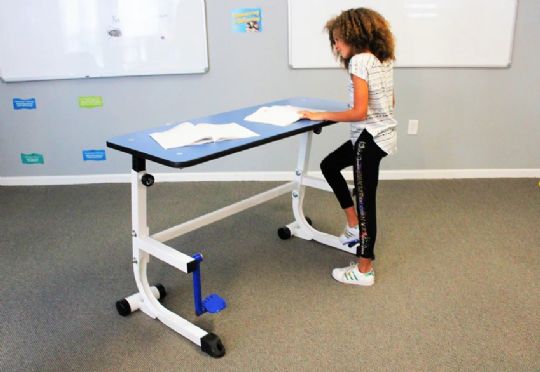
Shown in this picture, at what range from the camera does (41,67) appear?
11.7 feet

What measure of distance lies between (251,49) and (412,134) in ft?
4.36

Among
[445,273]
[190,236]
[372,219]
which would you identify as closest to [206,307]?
[372,219]

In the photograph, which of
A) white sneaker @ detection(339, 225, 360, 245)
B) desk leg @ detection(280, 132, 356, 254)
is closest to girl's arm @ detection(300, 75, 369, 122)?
desk leg @ detection(280, 132, 356, 254)

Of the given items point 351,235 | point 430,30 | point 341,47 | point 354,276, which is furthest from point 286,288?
point 430,30

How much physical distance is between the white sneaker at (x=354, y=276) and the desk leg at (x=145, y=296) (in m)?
0.72

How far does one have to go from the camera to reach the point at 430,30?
11.2 feet

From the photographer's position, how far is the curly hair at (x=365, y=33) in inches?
79.7

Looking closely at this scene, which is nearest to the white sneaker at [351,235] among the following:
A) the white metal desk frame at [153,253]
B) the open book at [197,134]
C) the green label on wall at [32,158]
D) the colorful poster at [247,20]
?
the white metal desk frame at [153,253]

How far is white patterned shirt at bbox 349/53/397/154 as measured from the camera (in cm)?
201

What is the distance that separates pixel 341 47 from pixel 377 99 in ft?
0.87

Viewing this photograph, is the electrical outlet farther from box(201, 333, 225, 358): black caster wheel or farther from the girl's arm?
box(201, 333, 225, 358): black caster wheel

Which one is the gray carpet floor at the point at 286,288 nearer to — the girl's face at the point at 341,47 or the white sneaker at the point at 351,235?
the white sneaker at the point at 351,235

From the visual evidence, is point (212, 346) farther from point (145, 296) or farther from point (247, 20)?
point (247, 20)

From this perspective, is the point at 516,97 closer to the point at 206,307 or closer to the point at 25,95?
the point at 206,307
